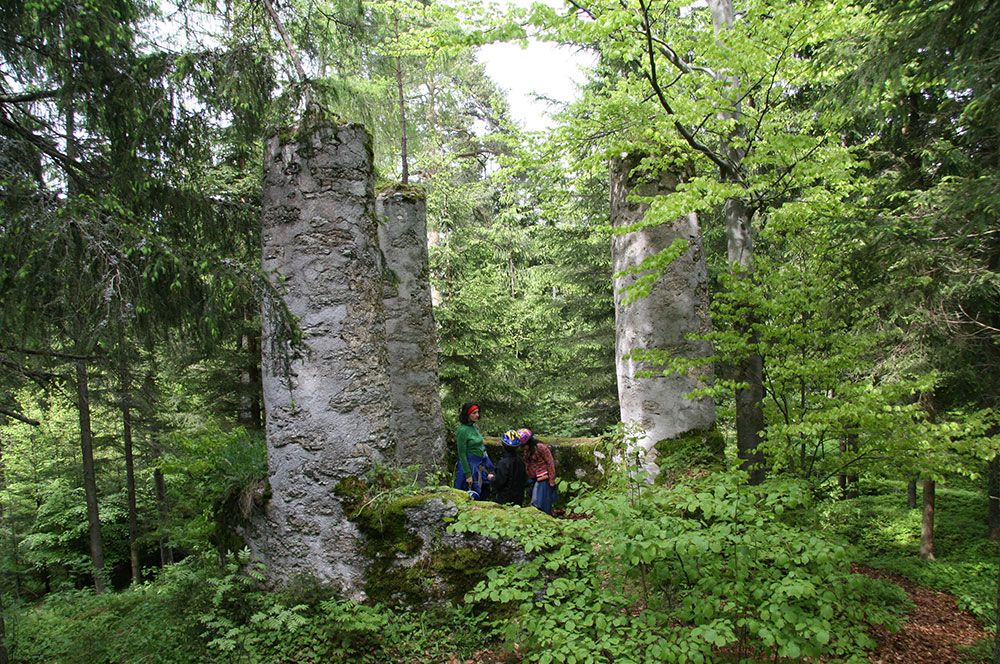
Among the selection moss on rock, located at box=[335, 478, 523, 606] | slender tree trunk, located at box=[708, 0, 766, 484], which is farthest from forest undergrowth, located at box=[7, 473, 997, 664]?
slender tree trunk, located at box=[708, 0, 766, 484]

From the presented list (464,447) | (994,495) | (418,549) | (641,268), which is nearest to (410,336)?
(464,447)

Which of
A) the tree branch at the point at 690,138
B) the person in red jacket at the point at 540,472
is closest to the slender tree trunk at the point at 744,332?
the tree branch at the point at 690,138

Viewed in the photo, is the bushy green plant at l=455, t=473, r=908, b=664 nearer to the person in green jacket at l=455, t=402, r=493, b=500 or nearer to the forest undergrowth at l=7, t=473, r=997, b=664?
the forest undergrowth at l=7, t=473, r=997, b=664

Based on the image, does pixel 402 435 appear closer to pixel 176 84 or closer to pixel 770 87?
pixel 176 84

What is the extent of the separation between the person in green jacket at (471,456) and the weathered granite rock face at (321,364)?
63.5 inches

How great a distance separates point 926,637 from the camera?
5.35 m

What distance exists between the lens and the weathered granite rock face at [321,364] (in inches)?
177

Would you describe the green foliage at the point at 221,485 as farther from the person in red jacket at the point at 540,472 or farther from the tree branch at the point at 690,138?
the tree branch at the point at 690,138

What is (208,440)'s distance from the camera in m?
6.50

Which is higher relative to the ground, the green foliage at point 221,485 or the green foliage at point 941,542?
the green foliage at point 221,485

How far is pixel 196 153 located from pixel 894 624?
680 cm

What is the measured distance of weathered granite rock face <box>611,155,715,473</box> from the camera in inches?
219

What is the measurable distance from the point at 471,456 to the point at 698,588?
158 inches

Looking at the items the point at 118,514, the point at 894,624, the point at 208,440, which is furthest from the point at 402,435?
the point at 118,514
